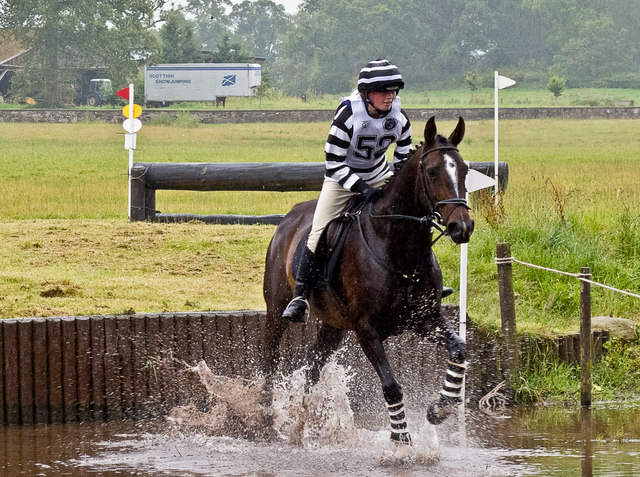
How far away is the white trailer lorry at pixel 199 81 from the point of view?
221ft

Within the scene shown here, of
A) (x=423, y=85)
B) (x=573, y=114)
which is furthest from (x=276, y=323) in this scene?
(x=423, y=85)

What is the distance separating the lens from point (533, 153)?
33625 mm

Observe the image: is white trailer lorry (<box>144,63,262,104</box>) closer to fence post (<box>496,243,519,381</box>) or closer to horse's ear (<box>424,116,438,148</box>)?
fence post (<box>496,243,519,381</box>)

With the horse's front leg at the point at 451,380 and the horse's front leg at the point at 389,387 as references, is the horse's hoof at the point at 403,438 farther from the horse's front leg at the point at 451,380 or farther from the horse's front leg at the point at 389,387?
the horse's front leg at the point at 451,380

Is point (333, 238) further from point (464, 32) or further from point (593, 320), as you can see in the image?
point (464, 32)

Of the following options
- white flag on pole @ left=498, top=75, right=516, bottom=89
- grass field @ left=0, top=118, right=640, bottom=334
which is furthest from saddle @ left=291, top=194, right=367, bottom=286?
white flag on pole @ left=498, top=75, right=516, bottom=89

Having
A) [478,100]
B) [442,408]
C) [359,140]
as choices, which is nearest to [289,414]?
[442,408]

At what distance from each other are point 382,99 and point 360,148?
42 cm

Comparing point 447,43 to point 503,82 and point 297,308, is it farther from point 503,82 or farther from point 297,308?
point 297,308

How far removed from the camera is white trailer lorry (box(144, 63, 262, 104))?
6725 centimetres

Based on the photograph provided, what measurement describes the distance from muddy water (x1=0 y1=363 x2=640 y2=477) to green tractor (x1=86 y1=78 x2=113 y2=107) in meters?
60.8

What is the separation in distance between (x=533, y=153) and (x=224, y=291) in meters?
24.8

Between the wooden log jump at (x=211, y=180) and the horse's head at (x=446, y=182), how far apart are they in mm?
7728

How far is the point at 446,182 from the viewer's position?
5.90 metres
